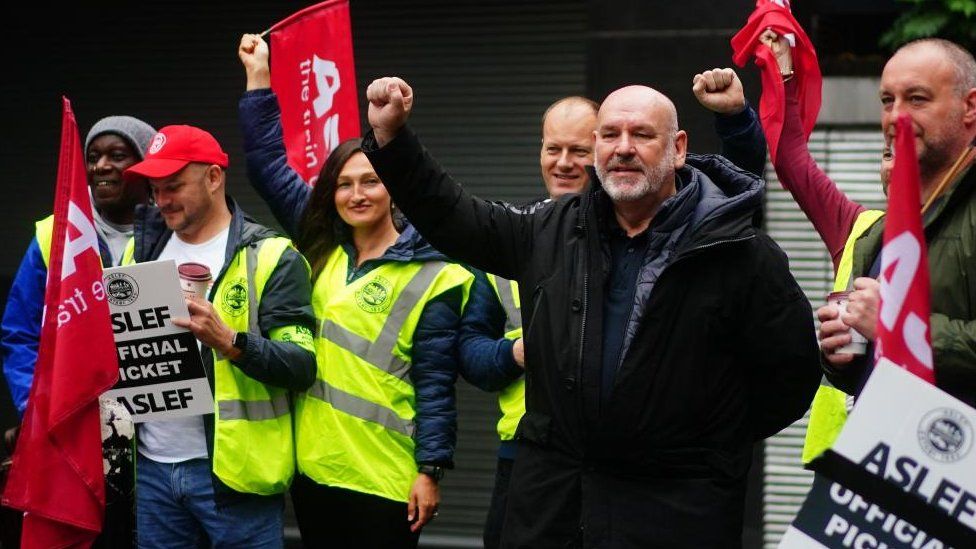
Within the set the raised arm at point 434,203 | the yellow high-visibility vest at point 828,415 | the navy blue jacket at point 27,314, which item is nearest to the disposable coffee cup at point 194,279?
the navy blue jacket at point 27,314

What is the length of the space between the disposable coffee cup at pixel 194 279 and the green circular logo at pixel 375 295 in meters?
0.59

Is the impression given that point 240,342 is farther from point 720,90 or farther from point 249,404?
point 720,90

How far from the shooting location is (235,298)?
5555mm

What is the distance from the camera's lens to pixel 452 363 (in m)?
5.70

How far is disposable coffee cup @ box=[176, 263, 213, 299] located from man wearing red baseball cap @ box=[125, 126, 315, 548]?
65mm

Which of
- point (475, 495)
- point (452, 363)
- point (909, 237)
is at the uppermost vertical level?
point (909, 237)

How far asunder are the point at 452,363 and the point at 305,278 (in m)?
0.65

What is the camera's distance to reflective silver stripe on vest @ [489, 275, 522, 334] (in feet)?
18.7

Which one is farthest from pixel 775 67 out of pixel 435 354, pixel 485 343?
pixel 435 354

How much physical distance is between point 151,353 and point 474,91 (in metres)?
3.59

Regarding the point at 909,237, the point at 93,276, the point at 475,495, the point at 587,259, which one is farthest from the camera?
the point at 475,495

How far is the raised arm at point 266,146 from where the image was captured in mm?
6184

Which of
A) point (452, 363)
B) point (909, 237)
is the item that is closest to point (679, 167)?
point (909, 237)

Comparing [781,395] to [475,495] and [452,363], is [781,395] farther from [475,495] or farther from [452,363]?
[475,495]
